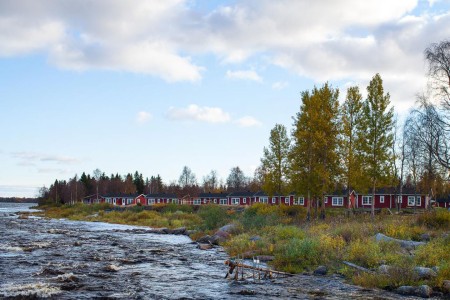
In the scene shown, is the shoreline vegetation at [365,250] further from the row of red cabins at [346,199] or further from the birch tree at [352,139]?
the row of red cabins at [346,199]

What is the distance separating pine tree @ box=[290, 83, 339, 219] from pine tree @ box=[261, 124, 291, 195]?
17.0 meters

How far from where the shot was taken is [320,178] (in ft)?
133

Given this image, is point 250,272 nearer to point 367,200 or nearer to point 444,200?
point 367,200

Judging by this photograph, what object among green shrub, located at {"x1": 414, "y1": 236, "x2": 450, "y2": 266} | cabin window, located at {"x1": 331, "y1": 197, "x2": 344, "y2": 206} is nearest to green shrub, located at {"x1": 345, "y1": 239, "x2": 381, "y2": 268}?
green shrub, located at {"x1": 414, "y1": 236, "x2": 450, "y2": 266}

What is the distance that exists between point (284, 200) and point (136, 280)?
66145mm

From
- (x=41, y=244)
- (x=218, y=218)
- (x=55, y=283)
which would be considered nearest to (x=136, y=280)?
(x=55, y=283)

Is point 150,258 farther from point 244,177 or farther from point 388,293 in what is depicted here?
point 244,177

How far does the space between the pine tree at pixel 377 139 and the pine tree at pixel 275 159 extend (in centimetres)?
1709

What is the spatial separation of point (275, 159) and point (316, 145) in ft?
66.8

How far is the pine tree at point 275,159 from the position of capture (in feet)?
196

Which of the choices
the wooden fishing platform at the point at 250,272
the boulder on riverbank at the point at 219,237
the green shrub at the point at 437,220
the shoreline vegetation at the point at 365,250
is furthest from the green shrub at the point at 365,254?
the boulder on riverbank at the point at 219,237

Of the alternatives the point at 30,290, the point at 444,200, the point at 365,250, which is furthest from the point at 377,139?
the point at 444,200

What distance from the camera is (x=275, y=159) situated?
6084 centimetres

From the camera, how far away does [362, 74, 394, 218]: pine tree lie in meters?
43.3
